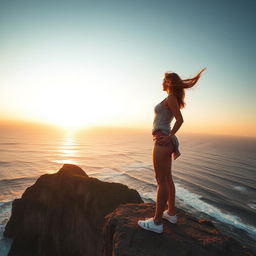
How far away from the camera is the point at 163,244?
335cm

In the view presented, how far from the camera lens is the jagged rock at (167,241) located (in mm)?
3238

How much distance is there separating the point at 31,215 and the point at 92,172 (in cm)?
3148

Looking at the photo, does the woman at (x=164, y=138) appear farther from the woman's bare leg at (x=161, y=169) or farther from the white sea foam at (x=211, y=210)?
the white sea foam at (x=211, y=210)

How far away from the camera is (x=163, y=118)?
3494mm

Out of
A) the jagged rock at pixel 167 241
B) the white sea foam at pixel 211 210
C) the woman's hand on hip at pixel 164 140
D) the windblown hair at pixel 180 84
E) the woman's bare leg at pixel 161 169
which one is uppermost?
the windblown hair at pixel 180 84

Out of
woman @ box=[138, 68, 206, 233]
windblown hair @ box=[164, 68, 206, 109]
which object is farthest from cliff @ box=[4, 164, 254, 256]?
windblown hair @ box=[164, 68, 206, 109]

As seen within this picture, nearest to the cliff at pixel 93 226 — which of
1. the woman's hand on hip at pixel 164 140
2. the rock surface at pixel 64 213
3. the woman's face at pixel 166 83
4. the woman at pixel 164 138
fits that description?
the rock surface at pixel 64 213

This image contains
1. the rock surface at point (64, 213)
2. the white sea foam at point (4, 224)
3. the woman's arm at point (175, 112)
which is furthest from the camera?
the white sea foam at point (4, 224)

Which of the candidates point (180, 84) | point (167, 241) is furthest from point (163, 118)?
point (167, 241)

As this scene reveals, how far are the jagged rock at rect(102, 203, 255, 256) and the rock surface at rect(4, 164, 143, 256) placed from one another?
673 centimetres

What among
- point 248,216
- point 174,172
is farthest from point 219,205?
point 174,172

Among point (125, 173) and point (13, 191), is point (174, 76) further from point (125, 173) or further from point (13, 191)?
point (125, 173)

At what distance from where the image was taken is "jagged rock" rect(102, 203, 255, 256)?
3.24 meters

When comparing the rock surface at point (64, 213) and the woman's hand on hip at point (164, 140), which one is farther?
the rock surface at point (64, 213)
